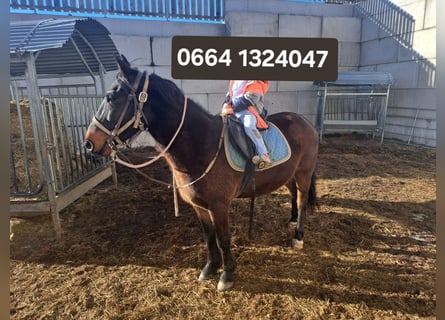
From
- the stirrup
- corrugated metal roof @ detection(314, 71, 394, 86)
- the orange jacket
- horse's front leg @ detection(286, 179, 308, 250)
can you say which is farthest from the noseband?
corrugated metal roof @ detection(314, 71, 394, 86)

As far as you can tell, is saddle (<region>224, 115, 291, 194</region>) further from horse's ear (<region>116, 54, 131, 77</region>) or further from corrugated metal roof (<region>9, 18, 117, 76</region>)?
corrugated metal roof (<region>9, 18, 117, 76</region>)

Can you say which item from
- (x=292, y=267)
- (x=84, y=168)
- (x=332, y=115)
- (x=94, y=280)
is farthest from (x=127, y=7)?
(x=332, y=115)

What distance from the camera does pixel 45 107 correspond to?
278 centimetres

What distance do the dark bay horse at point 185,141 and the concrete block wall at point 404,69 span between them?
2.80m

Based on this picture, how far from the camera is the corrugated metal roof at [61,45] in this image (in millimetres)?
2207

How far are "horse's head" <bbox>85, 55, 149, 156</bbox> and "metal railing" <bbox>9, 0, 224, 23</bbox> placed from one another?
929mm

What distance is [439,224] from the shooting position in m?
0.81

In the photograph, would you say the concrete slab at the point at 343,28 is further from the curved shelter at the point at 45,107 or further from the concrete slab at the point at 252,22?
the curved shelter at the point at 45,107

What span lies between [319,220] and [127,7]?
336cm

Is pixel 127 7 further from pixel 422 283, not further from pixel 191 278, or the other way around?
pixel 422 283

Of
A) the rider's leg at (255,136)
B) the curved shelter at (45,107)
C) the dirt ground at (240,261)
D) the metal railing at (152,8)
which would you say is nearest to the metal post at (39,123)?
the curved shelter at (45,107)

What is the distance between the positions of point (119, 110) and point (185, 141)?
458mm

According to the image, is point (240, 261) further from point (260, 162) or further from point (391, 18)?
point (391, 18)

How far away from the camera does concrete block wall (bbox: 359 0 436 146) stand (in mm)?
3656
